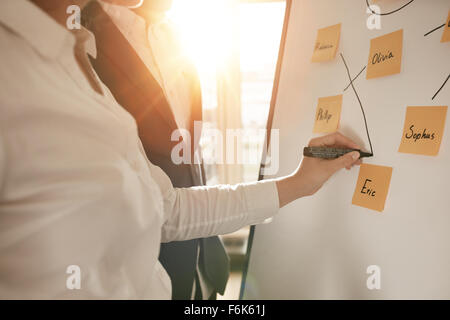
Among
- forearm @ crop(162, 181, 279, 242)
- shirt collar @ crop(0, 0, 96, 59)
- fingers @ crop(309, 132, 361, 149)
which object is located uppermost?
shirt collar @ crop(0, 0, 96, 59)

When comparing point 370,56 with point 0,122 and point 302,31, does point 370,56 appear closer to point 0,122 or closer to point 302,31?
point 302,31

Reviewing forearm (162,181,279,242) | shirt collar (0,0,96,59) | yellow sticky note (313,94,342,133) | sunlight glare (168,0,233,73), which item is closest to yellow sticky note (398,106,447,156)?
yellow sticky note (313,94,342,133)

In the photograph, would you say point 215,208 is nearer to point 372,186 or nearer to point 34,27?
point 372,186

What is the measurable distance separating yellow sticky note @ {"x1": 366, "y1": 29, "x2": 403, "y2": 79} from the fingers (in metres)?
0.13

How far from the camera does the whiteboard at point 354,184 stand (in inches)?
17.6

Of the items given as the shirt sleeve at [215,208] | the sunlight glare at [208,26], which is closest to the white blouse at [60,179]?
the shirt sleeve at [215,208]

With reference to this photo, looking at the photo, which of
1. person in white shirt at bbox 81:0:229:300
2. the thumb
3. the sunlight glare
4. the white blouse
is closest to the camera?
the white blouse

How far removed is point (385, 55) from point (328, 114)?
16 centimetres

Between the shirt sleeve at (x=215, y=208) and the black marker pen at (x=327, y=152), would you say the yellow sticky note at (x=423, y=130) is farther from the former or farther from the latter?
the shirt sleeve at (x=215, y=208)

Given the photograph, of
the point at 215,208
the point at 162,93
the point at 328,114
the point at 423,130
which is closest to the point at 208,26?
the point at 162,93

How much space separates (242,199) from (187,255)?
0.32 metres

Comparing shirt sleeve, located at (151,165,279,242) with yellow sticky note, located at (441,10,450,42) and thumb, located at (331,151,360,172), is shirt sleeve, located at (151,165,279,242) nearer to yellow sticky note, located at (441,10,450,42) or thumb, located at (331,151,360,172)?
A: thumb, located at (331,151,360,172)

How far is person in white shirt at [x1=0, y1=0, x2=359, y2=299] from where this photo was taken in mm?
316

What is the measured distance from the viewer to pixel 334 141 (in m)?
0.60
